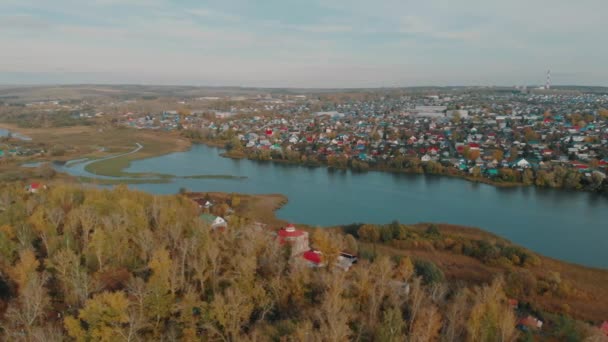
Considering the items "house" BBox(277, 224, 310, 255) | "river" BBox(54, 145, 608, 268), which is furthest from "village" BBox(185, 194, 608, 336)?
"river" BBox(54, 145, 608, 268)

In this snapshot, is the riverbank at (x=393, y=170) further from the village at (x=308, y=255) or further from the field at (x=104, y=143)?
the village at (x=308, y=255)

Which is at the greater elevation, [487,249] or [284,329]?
[284,329]

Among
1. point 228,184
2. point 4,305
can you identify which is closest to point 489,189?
point 228,184

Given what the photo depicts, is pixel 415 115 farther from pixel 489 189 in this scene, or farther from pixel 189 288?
pixel 189 288

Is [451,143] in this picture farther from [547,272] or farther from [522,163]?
[547,272]

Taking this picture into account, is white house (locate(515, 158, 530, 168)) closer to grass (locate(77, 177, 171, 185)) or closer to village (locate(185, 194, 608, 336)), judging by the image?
village (locate(185, 194, 608, 336))

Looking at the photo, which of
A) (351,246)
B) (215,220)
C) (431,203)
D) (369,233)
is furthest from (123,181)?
(431,203)
